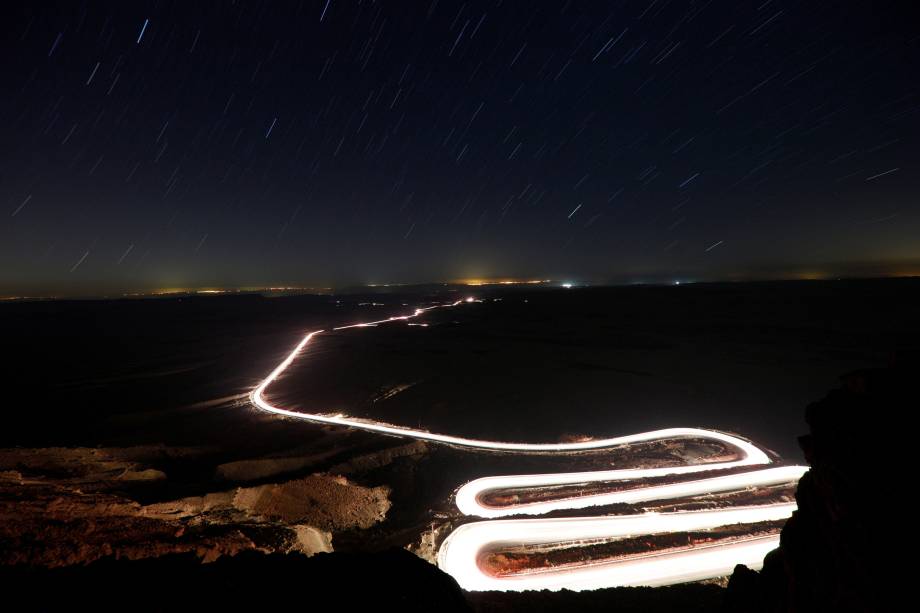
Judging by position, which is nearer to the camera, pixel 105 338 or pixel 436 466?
pixel 436 466

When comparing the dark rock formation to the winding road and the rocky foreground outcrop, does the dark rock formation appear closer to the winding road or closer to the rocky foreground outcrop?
the rocky foreground outcrop

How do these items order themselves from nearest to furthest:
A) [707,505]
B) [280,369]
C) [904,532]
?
[904,532], [707,505], [280,369]

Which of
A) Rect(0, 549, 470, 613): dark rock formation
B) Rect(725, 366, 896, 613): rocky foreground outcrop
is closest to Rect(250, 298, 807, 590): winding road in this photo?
Rect(725, 366, 896, 613): rocky foreground outcrop

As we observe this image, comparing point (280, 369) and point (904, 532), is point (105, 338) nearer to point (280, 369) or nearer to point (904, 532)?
point (280, 369)

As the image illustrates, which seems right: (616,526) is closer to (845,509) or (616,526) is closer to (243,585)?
(845,509)

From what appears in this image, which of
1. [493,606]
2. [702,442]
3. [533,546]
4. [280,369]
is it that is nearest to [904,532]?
[493,606]

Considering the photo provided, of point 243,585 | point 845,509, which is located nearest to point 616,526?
point 845,509

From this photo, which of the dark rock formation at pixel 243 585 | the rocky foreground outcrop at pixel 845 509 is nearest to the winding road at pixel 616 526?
the rocky foreground outcrop at pixel 845 509
